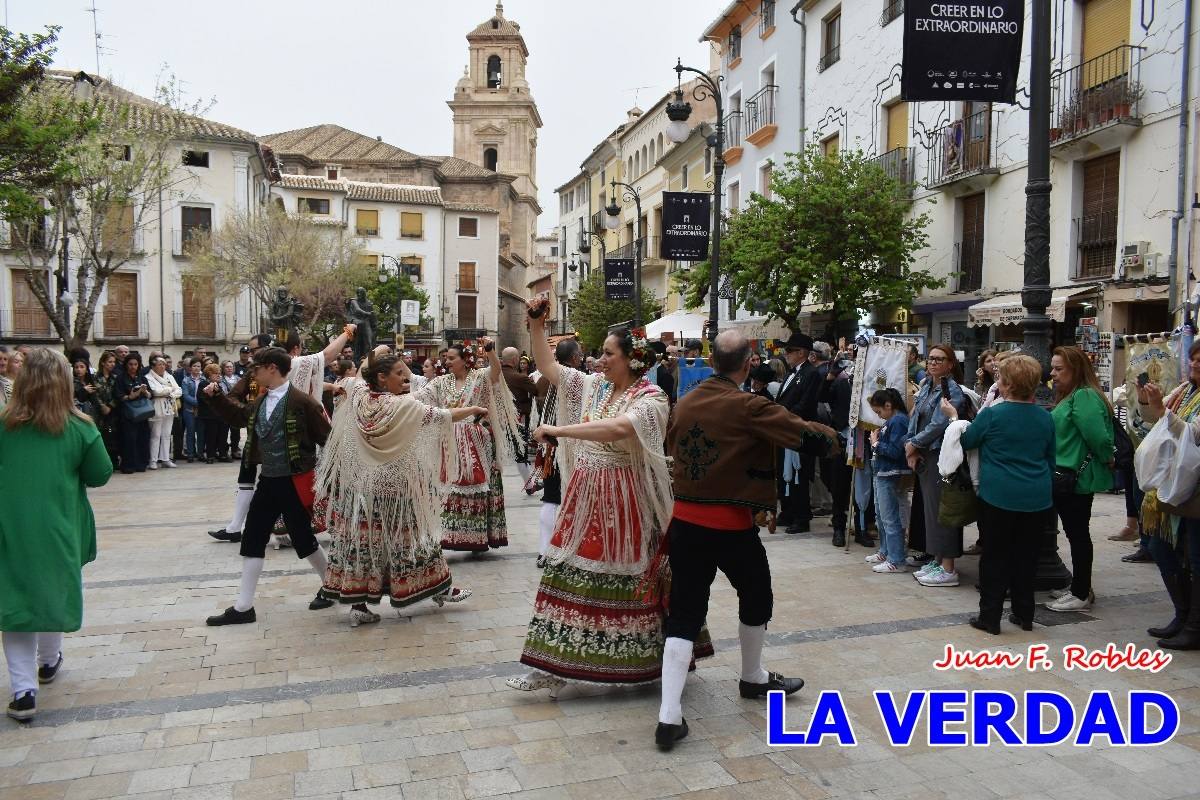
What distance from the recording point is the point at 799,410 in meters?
9.00

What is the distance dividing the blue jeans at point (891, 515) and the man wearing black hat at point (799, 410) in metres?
1.27

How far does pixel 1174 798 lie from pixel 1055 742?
2.00ft

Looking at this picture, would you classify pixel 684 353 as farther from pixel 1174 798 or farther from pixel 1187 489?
pixel 1174 798

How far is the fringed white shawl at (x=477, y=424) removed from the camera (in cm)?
761

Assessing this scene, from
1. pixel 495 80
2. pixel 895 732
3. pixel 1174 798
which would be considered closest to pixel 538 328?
pixel 895 732

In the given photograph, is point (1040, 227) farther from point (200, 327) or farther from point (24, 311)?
point (24, 311)

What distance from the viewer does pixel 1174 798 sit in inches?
145

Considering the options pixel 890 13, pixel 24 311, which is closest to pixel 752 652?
pixel 890 13

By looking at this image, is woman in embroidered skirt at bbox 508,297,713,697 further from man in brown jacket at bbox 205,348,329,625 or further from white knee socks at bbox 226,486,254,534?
white knee socks at bbox 226,486,254,534

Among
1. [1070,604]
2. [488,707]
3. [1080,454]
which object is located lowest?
[488,707]

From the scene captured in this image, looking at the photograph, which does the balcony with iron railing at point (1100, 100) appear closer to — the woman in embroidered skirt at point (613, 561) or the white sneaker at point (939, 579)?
the white sneaker at point (939, 579)

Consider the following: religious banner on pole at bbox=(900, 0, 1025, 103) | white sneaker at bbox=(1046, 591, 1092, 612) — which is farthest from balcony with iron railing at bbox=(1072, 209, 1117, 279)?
white sneaker at bbox=(1046, 591, 1092, 612)

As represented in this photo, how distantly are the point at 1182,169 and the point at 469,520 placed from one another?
1112 centimetres

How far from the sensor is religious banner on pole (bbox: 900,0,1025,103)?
704 cm
